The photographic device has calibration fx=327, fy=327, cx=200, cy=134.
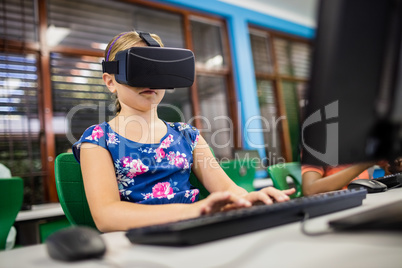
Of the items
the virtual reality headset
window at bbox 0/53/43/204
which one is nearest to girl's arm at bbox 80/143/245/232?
the virtual reality headset

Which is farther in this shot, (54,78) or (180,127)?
(54,78)

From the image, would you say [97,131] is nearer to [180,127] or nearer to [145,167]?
[145,167]

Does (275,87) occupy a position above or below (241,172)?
above

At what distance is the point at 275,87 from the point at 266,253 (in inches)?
185

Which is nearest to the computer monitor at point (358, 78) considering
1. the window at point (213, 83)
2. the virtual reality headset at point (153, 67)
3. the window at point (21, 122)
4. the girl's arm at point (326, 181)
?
the virtual reality headset at point (153, 67)

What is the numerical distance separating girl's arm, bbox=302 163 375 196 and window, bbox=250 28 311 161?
3.29m

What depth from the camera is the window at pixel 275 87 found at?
472 cm

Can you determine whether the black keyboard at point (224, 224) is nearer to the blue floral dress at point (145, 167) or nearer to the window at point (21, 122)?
the blue floral dress at point (145, 167)

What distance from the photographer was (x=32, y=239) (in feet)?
6.02

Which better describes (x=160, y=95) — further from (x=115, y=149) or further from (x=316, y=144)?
(x=316, y=144)

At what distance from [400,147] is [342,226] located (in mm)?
147

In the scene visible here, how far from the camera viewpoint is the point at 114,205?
27.9 inches

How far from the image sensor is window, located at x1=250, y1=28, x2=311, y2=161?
4.72m

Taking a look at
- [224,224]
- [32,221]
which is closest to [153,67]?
[224,224]
